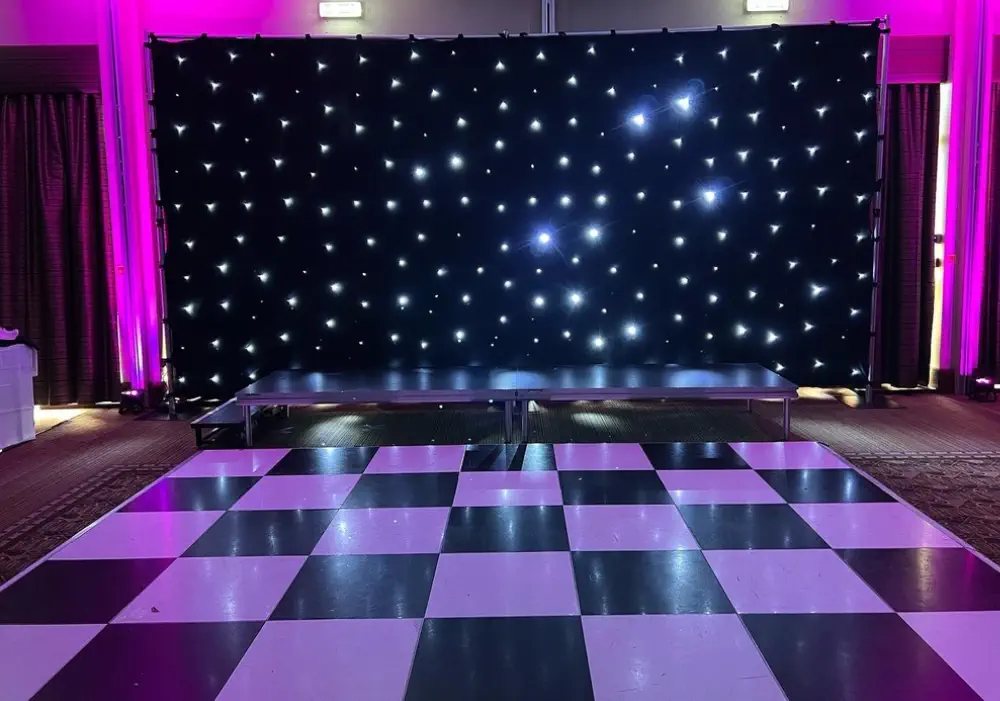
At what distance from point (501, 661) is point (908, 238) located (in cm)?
398

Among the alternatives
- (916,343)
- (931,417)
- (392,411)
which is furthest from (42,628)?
(916,343)

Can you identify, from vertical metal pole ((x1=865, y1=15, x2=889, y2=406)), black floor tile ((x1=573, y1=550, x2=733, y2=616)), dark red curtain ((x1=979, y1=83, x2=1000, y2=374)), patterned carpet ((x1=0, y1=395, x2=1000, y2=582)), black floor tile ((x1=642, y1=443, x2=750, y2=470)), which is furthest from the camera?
dark red curtain ((x1=979, y1=83, x2=1000, y2=374))

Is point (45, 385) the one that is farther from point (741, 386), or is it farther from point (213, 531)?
point (741, 386)

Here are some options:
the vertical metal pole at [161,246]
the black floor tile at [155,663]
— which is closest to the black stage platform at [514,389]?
the vertical metal pole at [161,246]

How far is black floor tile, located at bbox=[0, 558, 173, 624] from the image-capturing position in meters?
1.86

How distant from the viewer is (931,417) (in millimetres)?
3947

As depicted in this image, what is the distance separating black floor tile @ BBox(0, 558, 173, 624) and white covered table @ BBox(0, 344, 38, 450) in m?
1.72

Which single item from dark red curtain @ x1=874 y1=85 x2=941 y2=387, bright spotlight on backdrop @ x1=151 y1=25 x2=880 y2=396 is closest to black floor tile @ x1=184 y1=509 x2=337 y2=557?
bright spotlight on backdrop @ x1=151 y1=25 x2=880 y2=396

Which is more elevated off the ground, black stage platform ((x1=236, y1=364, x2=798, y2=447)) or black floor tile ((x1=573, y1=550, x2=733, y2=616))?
black stage platform ((x1=236, y1=364, x2=798, y2=447))

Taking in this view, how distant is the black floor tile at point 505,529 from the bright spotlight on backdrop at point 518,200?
A: 6.23ft

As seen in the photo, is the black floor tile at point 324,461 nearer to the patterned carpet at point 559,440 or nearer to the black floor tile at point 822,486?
the patterned carpet at point 559,440

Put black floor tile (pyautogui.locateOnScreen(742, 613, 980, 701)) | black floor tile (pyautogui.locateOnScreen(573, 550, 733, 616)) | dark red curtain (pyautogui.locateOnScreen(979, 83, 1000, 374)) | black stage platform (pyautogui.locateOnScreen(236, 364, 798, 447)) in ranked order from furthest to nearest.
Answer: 1. dark red curtain (pyautogui.locateOnScreen(979, 83, 1000, 374))
2. black stage platform (pyautogui.locateOnScreen(236, 364, 798, 447))
3. black floor tile (pyautogui.locateOnScreen(573, 550, 733, 616))
4. black floor tile (pyautogui.locateOnScreen(742, 613, 980, 701))

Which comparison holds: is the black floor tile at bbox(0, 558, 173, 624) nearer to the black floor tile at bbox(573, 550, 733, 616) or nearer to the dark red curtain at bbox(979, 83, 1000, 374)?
the black floor tile at bbox(573, 550, 733, 616)

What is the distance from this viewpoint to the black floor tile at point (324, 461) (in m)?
3.08
